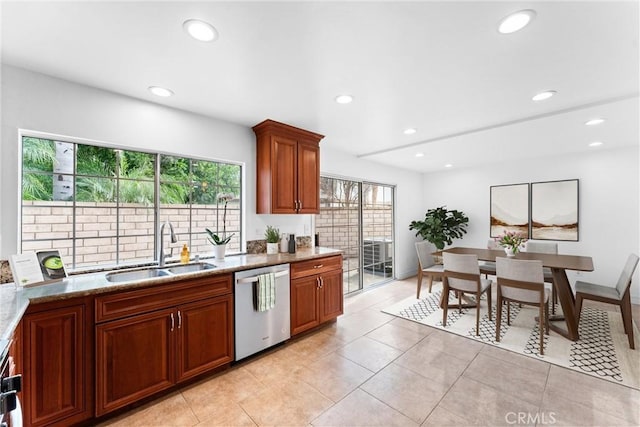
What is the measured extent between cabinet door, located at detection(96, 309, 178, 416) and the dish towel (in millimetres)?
726

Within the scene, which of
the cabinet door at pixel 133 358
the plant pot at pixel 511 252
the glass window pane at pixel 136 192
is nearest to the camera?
the cabinet door at pixel 133 358

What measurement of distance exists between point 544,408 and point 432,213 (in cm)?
425

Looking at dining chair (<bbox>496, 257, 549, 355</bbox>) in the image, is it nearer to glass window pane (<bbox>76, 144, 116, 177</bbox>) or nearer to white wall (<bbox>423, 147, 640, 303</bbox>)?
white wall (<bbox>423, 147, 640, 303</bbox>)

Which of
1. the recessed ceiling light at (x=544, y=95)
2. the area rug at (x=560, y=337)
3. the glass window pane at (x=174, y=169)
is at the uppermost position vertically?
the recessed ceiling light at (x=544, y=95)

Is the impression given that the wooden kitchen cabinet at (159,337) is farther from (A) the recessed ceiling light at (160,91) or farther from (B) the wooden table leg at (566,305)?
(B) the wooden table leg at (566,305)

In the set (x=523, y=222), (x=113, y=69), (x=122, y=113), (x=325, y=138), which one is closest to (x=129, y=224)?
(x=122, y=113)

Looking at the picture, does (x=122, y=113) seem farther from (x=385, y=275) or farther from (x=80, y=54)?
(x=385, y=275)

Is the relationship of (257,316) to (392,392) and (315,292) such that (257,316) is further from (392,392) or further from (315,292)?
(392,392)

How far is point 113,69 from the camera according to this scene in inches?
76.8

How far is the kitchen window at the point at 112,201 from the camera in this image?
2.10 m

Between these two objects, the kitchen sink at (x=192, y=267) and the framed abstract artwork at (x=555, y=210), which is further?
the framed abstract artwork at (x=555, y=210)

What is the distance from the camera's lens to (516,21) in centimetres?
146

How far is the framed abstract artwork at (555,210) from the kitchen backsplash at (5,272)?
22.0ft

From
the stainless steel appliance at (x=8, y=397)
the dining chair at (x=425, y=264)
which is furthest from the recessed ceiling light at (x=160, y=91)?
the dining chair at (x=425, y=264)
